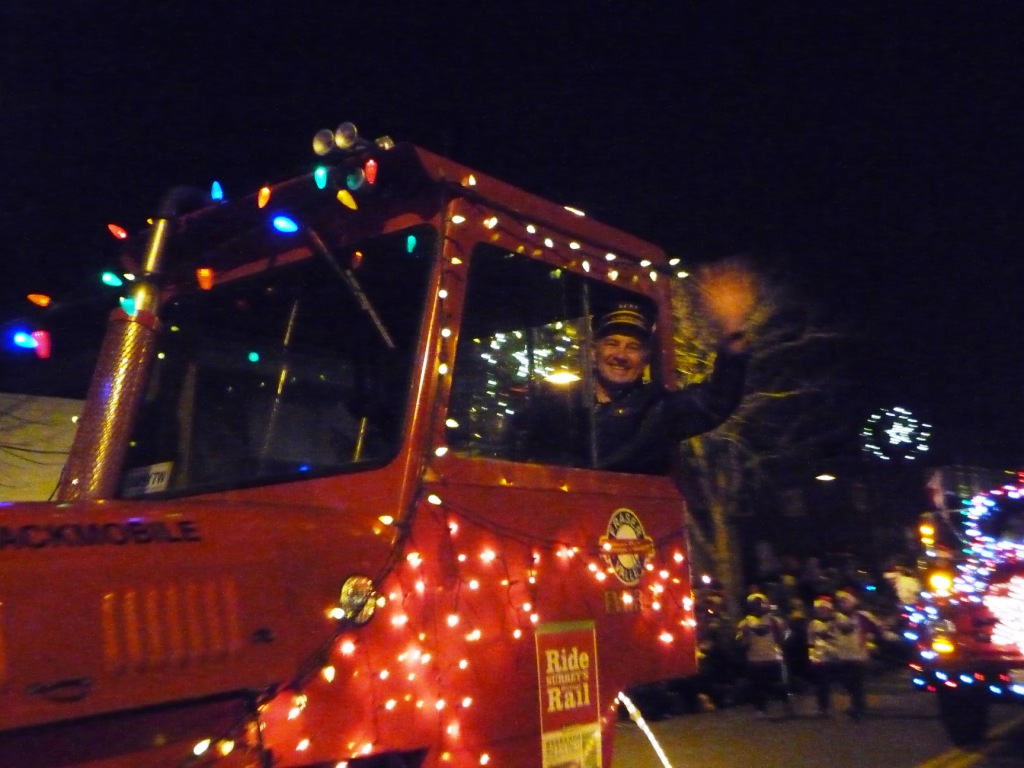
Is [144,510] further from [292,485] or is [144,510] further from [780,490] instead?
[780,490]

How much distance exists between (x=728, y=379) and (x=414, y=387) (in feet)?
4.75

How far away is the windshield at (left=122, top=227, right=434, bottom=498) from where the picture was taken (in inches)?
136

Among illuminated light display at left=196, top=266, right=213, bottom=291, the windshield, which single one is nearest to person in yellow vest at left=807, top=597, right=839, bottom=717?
the windshield

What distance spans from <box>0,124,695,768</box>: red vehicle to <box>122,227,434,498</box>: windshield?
1 centimetres

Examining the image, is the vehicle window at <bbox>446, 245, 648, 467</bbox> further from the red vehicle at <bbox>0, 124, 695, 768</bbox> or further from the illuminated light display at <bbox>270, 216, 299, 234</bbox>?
the illuminated light display at <bbox>270, 216, 299, 234</bbox>

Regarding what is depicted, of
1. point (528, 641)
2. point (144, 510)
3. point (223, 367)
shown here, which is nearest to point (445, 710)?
point (528, 641)

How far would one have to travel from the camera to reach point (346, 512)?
3.09 metres

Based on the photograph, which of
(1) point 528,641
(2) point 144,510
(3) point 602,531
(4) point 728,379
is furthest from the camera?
(4) point 728,379

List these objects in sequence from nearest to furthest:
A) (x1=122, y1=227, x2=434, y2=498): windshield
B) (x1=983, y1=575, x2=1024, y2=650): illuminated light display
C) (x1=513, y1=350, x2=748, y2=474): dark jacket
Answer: (x1=122, y1=227, x2=434, y2=498): windshield, (x1=513, y1=350, x2=748, y2=474): dark jacket, (x1=983, y1=575, x2=1024, y2=650): illuminated light display

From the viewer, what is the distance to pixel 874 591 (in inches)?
769

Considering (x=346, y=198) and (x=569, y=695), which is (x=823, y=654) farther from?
(x=346, y=198)

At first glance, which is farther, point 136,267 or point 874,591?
point 874,591

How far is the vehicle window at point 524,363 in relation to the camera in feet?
11.6

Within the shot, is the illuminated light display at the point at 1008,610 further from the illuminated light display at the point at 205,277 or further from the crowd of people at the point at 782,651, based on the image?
the illuminated light display at the point at 205,277
